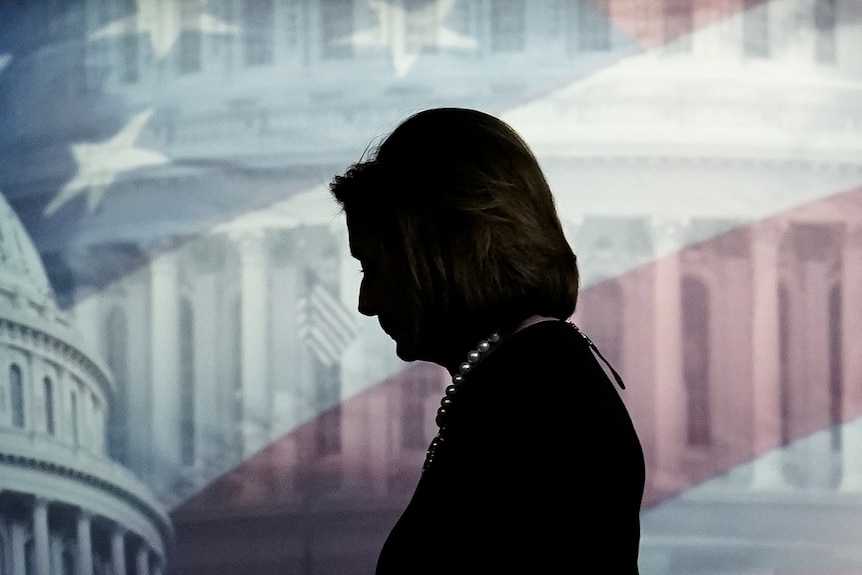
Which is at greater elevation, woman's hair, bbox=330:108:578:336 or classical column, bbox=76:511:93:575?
woman's hair, bbox=330:108:578:336

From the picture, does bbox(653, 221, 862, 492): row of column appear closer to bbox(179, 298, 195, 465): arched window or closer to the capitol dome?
bbox(179, 298, 195, 465): arched window

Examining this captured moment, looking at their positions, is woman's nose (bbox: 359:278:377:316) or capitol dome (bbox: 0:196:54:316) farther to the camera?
capitol dome (bbox: 0:196:54:316)

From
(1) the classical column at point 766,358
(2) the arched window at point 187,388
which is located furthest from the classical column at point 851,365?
(2) the arched window at point 187,388

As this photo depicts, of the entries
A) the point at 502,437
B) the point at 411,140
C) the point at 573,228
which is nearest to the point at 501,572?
the point at 502,437

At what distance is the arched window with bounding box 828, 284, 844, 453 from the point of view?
3.44 meters

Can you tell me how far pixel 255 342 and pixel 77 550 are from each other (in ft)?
3.11

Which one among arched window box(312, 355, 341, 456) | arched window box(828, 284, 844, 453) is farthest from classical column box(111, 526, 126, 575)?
arched window box(828, 284, 844, 453)

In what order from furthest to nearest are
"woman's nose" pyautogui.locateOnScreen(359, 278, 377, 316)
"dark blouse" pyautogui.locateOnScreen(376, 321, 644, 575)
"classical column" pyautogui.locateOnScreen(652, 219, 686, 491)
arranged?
"classical column" pyautogui.locateOnScreen(652, 219, 686, 491) < "woman's nose" pyautogui.locateOnScreen(359, 278, 377, 316) < "dark blouse" pyautogui.locateOnScreen(376, 321, 644, 575)

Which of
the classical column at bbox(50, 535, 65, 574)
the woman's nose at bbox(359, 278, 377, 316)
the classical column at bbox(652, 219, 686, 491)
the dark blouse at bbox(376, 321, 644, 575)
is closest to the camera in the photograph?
the dark blouse at bbox(376, 321, 644, 575)

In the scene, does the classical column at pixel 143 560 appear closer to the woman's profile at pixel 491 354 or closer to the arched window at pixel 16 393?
the arched window at pixel 16 393

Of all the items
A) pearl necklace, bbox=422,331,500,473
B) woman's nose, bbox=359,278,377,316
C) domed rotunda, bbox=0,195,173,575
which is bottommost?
domed rotunda, bbox=0,195,173,575

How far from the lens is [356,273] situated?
3.52 m

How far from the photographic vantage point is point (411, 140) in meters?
0.81

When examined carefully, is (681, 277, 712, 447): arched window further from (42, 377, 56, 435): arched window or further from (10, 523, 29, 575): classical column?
(10, 523, 29, 575): classical column
